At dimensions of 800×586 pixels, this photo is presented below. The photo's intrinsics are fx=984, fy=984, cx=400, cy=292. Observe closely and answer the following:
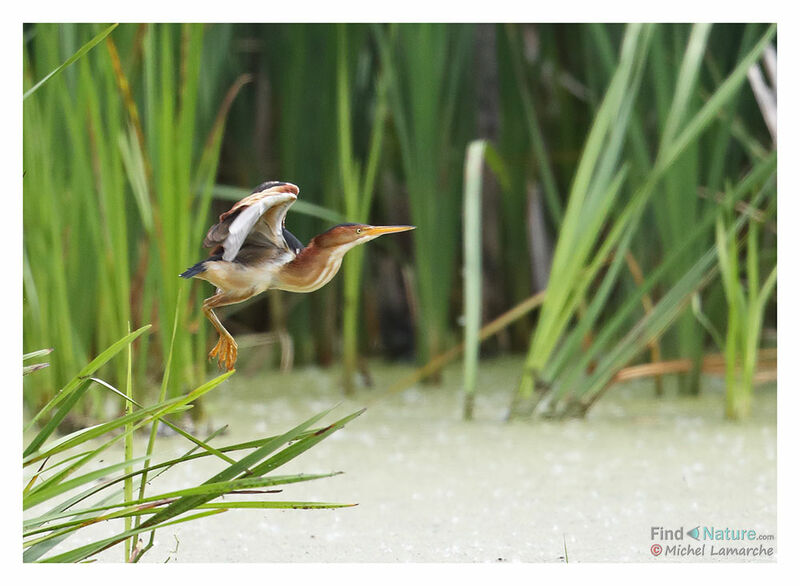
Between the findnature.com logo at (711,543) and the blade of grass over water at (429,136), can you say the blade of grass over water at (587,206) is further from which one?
the findnature.com logo at (711,543)

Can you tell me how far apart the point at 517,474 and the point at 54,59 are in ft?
2.14

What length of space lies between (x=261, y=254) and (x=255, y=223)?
10 millimetres

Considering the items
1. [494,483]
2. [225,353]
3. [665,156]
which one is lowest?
[494,483]

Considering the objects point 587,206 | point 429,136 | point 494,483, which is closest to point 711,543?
point 494,483

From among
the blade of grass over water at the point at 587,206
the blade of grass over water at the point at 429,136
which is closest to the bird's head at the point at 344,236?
→ the blade of grass over water at the point at 587,206

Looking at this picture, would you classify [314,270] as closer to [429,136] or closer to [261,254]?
[261,254]

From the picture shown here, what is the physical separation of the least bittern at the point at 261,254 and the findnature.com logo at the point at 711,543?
53 centimetres

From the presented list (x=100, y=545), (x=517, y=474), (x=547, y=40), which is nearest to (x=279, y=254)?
(x=100, y=545)

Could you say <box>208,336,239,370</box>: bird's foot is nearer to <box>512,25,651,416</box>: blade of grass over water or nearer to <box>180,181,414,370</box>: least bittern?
<box>180,181,414,370</box>: least bittern

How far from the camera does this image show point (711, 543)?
0.76 metres

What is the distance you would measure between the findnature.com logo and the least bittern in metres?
0.53

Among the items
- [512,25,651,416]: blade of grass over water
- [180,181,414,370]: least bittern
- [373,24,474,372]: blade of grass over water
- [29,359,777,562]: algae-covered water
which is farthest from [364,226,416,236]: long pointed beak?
[373,24,474,372]: blade of grass over water

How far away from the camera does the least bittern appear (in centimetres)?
30
